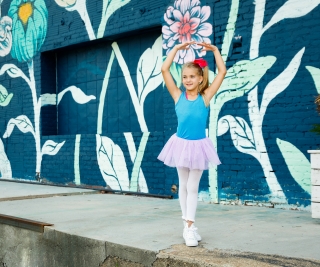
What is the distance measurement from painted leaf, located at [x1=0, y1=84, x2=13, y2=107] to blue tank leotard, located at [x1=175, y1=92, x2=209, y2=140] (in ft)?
22.8

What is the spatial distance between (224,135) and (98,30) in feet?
10.1

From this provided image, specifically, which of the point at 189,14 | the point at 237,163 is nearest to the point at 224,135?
the point at 237,163

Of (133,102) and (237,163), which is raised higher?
(133,102)

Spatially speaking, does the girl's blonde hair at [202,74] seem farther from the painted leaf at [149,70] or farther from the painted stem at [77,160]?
the painted stem at [77,160]

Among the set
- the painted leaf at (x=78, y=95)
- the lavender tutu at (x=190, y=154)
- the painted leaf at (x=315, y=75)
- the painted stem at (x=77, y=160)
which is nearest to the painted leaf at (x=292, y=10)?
the painted leaf at (x=315, y=75)

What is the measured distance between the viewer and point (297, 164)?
5.57m

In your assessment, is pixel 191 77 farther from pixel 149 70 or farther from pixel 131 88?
pixel 131 88

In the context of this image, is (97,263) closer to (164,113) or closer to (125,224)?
(125,224)

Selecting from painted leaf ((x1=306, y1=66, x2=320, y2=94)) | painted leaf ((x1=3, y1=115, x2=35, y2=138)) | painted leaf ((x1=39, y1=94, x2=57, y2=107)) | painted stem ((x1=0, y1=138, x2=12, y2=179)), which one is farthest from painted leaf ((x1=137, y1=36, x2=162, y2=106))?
painted stem ((x1=0, y1=138, x2=12, y2=179))

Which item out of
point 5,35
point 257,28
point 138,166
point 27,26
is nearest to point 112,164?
point 138,166

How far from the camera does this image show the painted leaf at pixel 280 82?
5641 mm

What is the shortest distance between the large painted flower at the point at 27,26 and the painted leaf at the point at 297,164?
5413 millimetres

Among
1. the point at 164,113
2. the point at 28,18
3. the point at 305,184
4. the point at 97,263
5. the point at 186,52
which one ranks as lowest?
the point at 97,263

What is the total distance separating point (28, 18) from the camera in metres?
9.70
